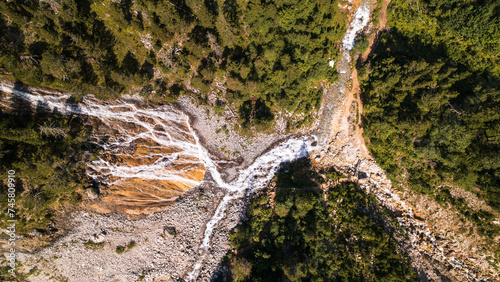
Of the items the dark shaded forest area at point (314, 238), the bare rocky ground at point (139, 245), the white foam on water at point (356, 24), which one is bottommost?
the bare rocky ground at point (139, 245)

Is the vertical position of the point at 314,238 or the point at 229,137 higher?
the point at 229,137

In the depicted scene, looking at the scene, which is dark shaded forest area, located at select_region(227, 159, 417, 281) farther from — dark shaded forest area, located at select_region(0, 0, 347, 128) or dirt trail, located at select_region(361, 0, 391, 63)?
dirt trail, located at select_region(361, 0, 391, 63)

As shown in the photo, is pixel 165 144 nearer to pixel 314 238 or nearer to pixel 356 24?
pixel 314 238

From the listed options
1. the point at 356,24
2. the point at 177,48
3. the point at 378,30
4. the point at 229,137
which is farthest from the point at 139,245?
the point at 378,30

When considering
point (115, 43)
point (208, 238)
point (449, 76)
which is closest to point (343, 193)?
point (449, 76)

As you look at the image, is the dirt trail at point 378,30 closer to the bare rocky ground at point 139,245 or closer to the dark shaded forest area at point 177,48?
the dark shaded forest area at point 177,48


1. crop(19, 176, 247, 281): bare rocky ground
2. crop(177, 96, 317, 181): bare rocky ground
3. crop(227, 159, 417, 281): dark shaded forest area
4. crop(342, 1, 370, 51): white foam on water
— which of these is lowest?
crop(19, 176, 247, 281): bare rocky ground

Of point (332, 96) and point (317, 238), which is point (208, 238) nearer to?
point (317, 238)

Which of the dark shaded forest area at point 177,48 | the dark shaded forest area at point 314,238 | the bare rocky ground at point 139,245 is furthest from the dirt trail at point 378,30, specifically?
the bare rocky ground at point 139,245

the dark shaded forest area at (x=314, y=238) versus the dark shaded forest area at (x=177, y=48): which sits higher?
the dark shaded forest area at (x=177, y=48)

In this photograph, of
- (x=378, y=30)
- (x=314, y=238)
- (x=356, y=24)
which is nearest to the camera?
(x=314, y=238)

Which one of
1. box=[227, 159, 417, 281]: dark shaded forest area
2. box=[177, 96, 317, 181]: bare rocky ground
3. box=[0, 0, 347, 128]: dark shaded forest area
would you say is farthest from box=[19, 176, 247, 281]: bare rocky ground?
box=[0, 0, 347, 128]: dark shaded forest area

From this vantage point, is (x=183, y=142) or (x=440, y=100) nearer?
(x=440, y=100)

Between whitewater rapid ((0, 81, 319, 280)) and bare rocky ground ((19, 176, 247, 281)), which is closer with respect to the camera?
whitewater rapid ((0, 81, 319, 280))
